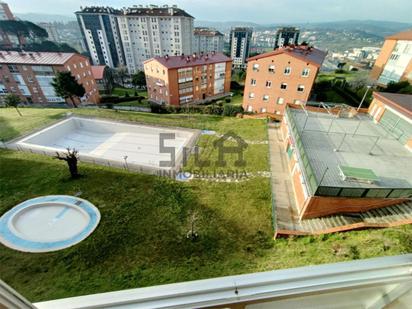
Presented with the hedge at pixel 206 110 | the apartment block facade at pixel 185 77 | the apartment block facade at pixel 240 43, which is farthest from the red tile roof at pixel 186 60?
the apartment block facade at pixel 240 43

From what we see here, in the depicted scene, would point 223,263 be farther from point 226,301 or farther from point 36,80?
point 36,80

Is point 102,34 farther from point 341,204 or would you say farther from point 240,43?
point 341,204

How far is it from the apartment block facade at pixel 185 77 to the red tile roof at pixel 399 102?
98.2 ft

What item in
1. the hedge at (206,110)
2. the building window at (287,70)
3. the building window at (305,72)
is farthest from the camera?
the hedge at (206,110)

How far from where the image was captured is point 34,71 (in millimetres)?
34969

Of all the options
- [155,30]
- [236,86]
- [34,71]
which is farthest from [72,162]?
[155,30]

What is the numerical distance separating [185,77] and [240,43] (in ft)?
241

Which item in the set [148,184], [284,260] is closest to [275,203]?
[284,260]

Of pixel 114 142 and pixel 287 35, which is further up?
pixel 287 35

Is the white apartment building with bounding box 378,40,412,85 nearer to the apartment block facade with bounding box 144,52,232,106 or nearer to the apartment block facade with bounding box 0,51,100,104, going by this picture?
the apartment block facade with bounding box 144,52,232,106

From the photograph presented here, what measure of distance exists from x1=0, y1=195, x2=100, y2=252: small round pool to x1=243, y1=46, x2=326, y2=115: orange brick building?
83.4 feet

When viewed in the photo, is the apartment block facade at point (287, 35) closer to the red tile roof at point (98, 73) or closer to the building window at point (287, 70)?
the building window at point (287, 70)

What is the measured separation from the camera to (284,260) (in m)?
8.10

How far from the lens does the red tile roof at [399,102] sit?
42.4ft
